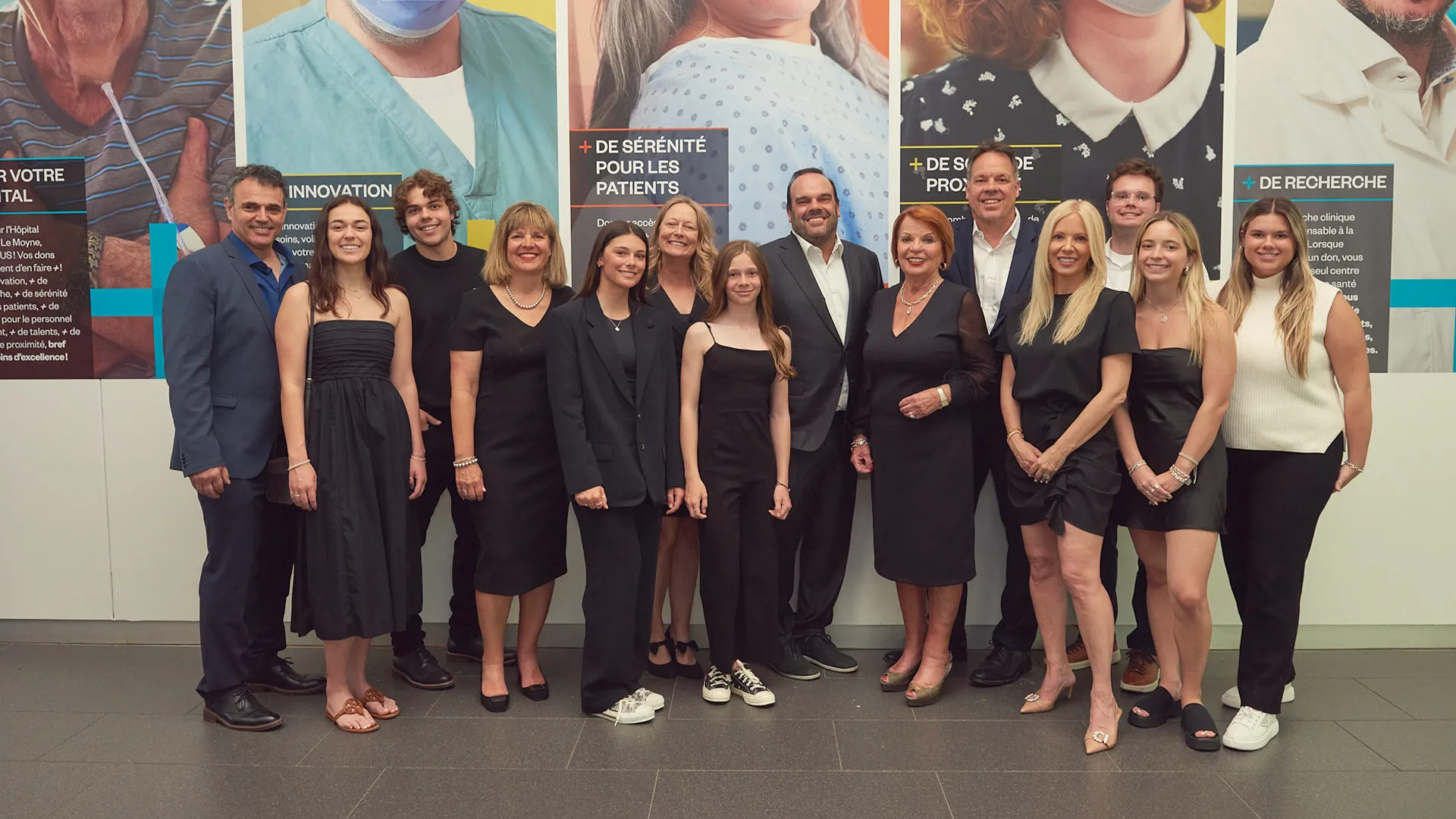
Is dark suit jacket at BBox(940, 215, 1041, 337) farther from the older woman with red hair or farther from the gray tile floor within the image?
→ the gray tile floor

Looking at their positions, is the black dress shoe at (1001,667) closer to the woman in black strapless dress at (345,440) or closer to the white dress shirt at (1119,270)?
the white dress shirt at (1119,270)

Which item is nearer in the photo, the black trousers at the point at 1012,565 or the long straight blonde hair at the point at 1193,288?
the long straight blonde hair at the point at 1193,288

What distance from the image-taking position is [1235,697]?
3.80m

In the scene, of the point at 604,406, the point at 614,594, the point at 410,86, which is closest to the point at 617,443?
the point at 604,406

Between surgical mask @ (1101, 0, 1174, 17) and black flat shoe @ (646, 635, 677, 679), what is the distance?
339 centimetres

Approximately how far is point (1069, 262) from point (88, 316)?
431cm

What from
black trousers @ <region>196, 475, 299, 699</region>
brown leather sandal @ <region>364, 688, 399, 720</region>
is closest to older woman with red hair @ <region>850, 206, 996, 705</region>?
brown leather sandal @ <region>364, 688, 399, 720</region>

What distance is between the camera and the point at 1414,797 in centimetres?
304

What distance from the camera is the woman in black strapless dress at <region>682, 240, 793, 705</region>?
370 cm

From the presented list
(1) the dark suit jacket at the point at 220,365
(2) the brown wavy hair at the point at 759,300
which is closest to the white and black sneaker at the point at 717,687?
(2) the brown wavy hair at the point at 759,300

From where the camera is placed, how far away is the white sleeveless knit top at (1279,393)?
11.0 ft

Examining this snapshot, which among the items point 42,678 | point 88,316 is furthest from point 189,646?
point 88,316

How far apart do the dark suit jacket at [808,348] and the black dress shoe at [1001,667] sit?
113 centimetres

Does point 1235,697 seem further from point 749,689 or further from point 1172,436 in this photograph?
point 749,689
